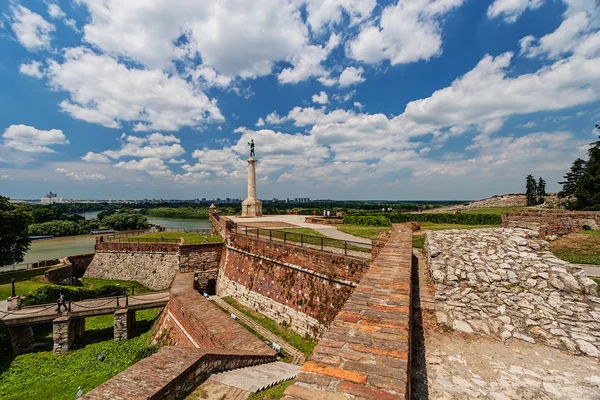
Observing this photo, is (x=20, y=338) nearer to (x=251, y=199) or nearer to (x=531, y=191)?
(x=251, y=199)

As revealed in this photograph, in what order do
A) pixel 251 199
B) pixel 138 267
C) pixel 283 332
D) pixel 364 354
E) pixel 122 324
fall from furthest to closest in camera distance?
pixel 251 199 → pixel 138 267 → pixel 122 324 → pixel 283 332 → pixel 364 354

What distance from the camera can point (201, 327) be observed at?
8.70 metres

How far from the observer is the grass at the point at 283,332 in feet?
28.3

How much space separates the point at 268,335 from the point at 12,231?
882 inches

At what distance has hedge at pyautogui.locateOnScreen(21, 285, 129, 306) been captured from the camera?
1291cm

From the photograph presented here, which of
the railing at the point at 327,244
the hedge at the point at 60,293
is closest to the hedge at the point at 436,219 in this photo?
the railing at the point at 327,244

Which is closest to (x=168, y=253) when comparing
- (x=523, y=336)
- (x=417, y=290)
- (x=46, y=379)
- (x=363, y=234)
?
(x=46, y=379)

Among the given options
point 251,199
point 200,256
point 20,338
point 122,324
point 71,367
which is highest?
point 251,199

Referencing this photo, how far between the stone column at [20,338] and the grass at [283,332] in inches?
357

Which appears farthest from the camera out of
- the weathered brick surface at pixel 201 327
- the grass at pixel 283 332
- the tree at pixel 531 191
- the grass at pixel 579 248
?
the tree at pixel 531 191

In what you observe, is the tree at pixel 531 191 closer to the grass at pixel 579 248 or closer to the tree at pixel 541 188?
the tree at pixel 541 188

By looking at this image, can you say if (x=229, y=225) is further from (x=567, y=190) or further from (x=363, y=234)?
(x=567, y=190)

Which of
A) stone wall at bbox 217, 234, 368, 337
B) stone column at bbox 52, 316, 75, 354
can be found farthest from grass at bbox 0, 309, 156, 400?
stone wall at bbox 217, 234, 368, 337

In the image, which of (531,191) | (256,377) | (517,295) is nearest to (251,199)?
(256,377)
